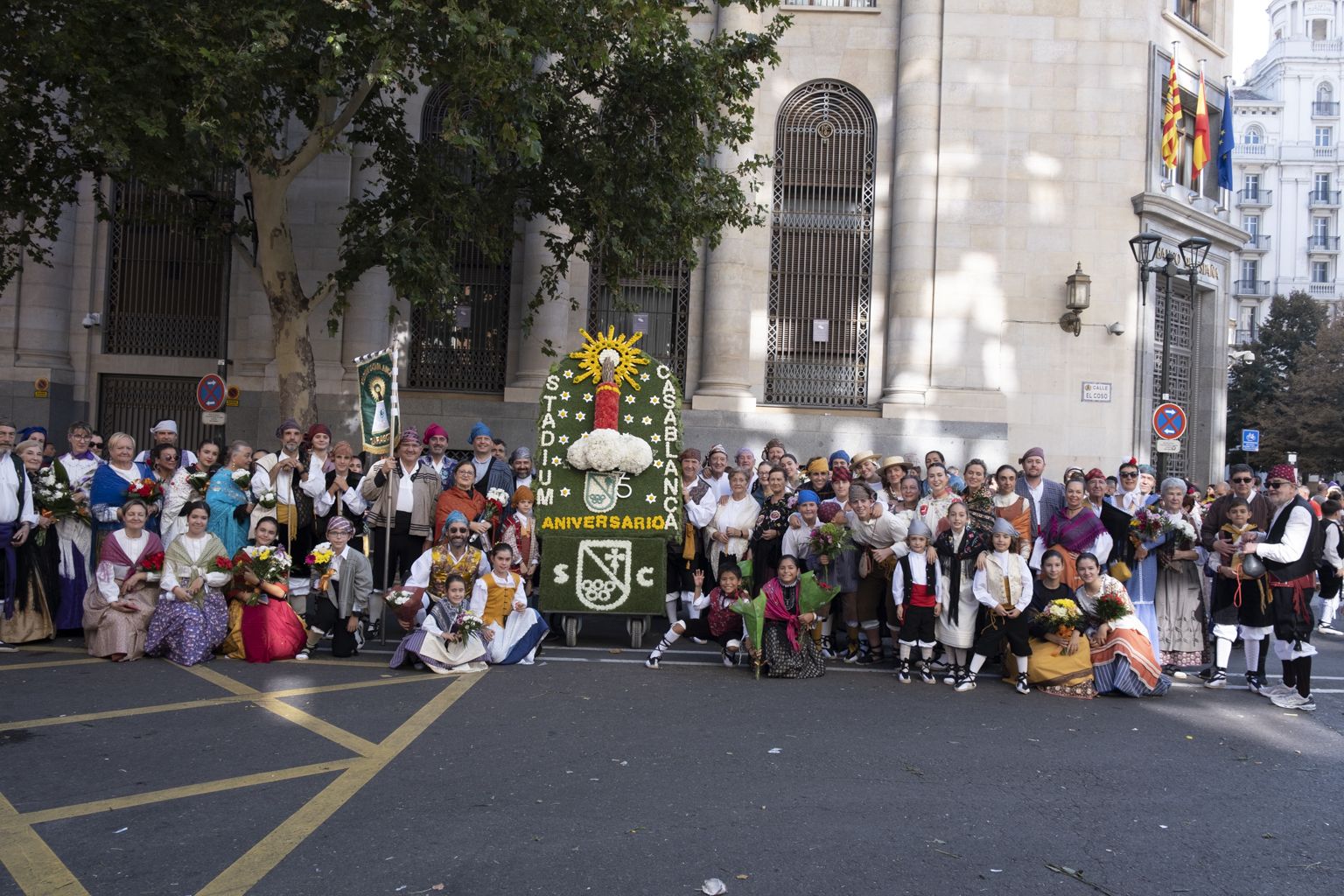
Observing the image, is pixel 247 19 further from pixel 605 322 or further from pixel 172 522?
pixel 605 322

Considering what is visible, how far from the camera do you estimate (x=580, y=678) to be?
8.82m

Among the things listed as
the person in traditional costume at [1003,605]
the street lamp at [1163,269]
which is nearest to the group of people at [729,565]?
the person in traditional costume at [1003,605]

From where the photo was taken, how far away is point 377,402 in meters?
10.8

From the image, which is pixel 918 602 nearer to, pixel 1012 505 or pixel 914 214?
pixel 1012 505

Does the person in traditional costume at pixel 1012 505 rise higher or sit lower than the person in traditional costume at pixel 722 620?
higher

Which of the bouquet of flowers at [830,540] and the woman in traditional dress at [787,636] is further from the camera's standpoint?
the bouquet of flowers at [830,540]

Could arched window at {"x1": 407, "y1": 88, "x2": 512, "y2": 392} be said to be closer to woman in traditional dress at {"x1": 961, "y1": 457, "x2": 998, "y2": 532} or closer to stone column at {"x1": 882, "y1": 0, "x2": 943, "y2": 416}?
stone column at {"x1": 882, "y1": 0, "x2": 943, "y2": 416}

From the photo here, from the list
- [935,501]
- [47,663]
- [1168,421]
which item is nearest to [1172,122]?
[1168,421]

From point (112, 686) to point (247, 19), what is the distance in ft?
23.6

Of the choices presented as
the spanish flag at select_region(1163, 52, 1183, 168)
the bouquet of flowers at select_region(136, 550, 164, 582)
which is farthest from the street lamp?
the bouquet of flowers at select_region(136, 550, 164, 582)

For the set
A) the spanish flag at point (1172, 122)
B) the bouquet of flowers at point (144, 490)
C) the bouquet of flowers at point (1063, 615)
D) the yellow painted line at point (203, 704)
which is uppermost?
the spanish flag at point (1172, 122)

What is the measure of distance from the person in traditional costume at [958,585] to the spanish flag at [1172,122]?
1341cm

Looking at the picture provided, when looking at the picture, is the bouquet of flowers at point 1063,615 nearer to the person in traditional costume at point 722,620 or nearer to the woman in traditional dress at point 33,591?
the person in traditional costume at point 722,620

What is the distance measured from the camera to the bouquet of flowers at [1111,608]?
8836 millimetres
